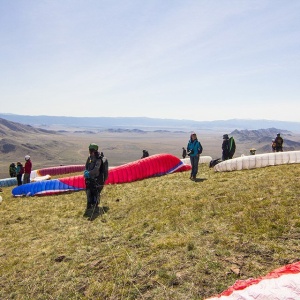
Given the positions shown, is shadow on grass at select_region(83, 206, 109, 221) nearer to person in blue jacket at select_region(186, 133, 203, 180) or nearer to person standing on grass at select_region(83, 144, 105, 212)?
person standing on grass at select_region(83, 144, 105, 212)

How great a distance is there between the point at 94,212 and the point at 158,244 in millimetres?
4931

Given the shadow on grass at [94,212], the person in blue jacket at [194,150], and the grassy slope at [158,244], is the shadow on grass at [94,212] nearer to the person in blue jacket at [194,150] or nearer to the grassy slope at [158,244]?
the grassy slope at [158,244]

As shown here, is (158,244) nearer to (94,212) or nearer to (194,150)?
(94,212)

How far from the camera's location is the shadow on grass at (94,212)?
11.3 m

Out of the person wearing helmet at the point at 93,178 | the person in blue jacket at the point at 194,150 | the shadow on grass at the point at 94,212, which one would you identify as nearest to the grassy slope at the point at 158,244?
the shadow on grass at the point at 94,212

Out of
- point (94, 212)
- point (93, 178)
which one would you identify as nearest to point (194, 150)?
point (93, 178)

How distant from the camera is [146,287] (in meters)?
5.91

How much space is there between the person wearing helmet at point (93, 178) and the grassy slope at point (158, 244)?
73 centimetres

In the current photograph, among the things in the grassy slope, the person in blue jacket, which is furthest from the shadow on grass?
the person in blue jacket

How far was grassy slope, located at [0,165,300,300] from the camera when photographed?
6035 millimetres

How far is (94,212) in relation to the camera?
39.0 feet

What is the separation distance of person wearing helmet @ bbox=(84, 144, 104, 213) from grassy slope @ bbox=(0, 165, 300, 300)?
725mm

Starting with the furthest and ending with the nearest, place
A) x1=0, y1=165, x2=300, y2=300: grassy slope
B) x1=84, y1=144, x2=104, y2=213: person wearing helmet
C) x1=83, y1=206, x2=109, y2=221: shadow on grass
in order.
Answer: x1=84, y1=144, x2=104, y2=213: person wearing helmet
x1=83, y1=206, x2=109, y2=221: shadow on grass
x1=0, y1=165, x2=300, y2=300: grassy slope

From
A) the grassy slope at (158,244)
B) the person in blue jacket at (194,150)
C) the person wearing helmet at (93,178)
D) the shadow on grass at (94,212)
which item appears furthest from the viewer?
the person in blue jacket at (194,150)
